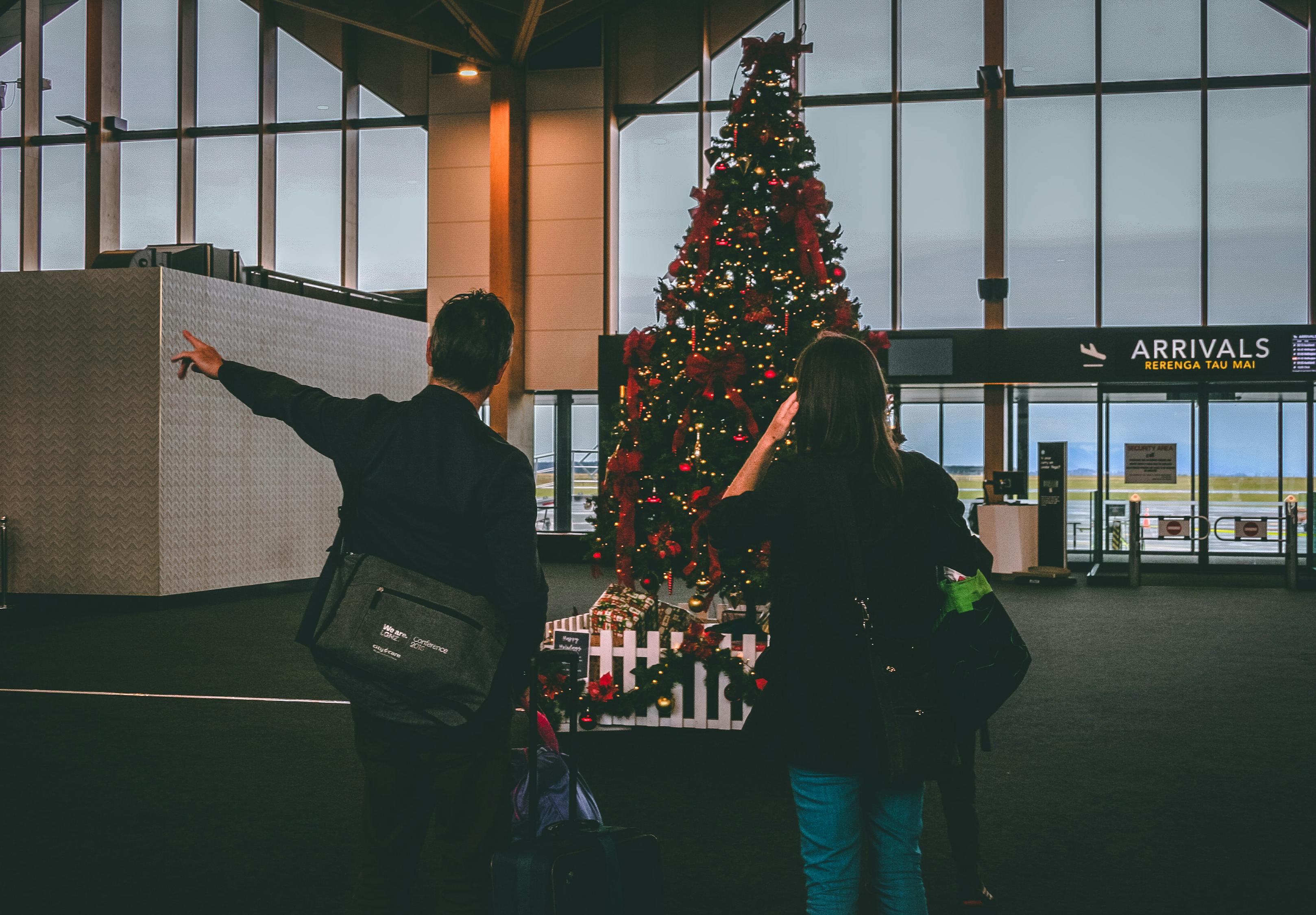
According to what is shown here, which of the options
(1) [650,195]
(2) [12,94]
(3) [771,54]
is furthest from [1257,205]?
(2) [12,94]

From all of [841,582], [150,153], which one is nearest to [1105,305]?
[841,582]

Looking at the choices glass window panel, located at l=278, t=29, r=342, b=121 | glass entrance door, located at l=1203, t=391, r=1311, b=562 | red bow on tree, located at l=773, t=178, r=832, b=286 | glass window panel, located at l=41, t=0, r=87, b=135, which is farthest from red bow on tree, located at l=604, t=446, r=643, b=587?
glass window panel, located at l=41, t=0, r=87, b=135

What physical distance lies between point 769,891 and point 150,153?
16.3 meters

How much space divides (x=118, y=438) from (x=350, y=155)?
23.9ft

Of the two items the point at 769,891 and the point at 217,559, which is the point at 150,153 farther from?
the point at 769,891

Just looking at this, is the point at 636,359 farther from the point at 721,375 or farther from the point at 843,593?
the point at 843,593

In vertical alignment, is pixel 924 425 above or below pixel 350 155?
below

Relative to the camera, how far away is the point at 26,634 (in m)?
7.73

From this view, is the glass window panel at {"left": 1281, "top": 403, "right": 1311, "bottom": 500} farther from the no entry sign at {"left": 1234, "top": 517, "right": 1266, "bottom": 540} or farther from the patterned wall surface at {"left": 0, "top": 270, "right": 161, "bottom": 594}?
the patterned wall surface at {"left": 0, "top": 270, "right": 161, "bottom": 594}

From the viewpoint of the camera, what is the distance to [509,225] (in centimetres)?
1374

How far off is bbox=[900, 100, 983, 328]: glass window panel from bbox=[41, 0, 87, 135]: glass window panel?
41.6 feet

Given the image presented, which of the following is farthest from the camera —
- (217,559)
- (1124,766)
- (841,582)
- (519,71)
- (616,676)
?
(519,71)

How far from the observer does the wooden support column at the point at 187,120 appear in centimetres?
1543

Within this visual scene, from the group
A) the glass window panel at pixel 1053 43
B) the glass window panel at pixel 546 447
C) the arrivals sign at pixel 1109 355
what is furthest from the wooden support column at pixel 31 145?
the glass window panel at pixel 1053 43
